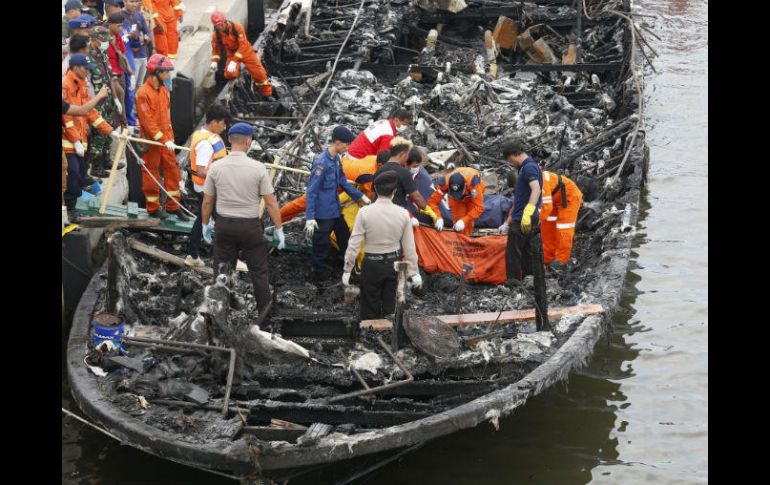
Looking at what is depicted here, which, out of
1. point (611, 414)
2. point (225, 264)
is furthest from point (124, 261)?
point (611, 414)

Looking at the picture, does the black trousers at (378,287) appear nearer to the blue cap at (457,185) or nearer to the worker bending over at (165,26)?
the blue cap at (457,185)

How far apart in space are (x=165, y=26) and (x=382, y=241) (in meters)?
8.92

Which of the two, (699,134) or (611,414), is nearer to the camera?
(611,414)

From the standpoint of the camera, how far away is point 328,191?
9.78m

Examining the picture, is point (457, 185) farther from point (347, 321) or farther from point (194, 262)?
point (194, 262)

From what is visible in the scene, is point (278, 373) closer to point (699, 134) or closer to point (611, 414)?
point (611, 414)

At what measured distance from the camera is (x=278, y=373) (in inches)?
324

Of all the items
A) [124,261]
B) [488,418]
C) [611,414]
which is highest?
[124,261]

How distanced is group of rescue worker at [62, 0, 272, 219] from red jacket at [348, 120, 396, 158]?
147cm

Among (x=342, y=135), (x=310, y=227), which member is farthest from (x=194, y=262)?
(x=342, y=135)

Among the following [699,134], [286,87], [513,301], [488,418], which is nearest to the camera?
[488,418]

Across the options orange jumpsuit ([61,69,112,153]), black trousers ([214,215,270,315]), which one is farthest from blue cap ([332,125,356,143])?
orange jumpsuit ([61,69,112,153])

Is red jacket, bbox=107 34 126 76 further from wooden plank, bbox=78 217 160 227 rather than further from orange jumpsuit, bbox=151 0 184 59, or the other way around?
orange jumpsuit, bbox=151 0 184 59

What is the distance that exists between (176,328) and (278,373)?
0.95 meters
